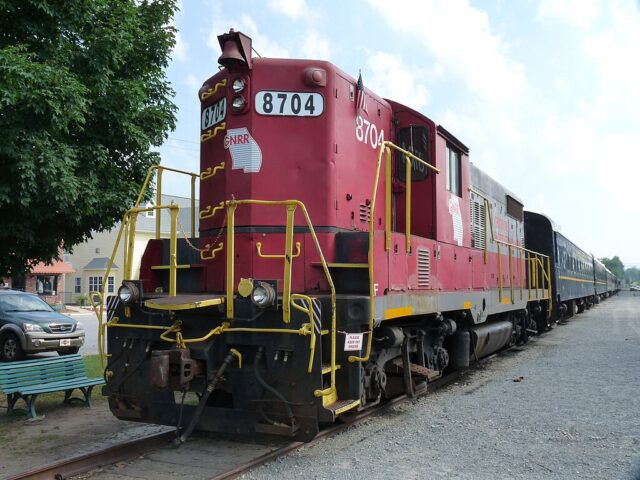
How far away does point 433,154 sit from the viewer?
23.0 feet

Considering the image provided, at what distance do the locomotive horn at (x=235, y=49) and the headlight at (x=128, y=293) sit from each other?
7.58 feet

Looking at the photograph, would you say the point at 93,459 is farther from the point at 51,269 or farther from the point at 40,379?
the point at 51,269

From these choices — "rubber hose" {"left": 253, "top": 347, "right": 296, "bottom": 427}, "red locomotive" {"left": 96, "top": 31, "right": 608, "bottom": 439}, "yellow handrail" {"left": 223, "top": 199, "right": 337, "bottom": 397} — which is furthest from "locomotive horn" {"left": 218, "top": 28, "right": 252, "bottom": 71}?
"rubber hose" {"left": 253, "top": 347, "right": 296, "bottom": 427}

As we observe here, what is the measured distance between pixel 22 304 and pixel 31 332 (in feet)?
5.35

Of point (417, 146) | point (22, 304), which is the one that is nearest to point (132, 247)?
point (417, 146)

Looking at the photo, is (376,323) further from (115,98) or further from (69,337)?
(69,337)

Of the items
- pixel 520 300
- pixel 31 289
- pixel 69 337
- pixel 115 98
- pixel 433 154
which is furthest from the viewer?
pixel 31 289

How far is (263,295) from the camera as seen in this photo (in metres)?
4.55

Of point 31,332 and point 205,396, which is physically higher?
point 205,396

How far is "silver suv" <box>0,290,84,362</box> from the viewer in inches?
491

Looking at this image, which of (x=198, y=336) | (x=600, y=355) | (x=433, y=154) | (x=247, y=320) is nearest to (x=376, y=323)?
(x=247, y=320)

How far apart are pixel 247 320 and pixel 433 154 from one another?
3518 millimetres

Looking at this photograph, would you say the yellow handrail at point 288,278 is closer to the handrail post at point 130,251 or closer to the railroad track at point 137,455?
the railroad track at point 137,455

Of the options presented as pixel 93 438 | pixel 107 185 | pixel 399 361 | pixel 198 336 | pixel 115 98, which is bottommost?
pixel 93 438
